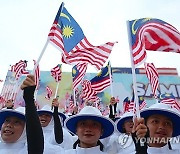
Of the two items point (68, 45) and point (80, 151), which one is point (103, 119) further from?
point (68, 45)

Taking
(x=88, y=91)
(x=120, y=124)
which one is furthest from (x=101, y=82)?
(x=120, y=124)

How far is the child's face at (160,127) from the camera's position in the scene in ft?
11.3

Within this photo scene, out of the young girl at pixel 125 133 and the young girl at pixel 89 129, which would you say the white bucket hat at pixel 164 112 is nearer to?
the young girl at pixel 89 129

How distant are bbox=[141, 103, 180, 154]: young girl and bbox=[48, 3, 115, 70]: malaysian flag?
263cm

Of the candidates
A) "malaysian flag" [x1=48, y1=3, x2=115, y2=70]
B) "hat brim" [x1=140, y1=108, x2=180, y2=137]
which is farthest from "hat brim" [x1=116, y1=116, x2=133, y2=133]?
"hat brim" [x1=140, y1=108, x2=180, y2=137]

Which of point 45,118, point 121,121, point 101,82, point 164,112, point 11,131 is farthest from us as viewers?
point 101,82

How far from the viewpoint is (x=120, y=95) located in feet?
80.6

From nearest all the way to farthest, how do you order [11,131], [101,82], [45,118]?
[11,131]
[45,118]
[101,82]

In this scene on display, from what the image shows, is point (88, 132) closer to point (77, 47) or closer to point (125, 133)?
point (125, 133)

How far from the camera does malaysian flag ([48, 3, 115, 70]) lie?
6074 millimetres

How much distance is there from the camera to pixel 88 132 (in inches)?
147

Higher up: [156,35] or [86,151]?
[156,35]

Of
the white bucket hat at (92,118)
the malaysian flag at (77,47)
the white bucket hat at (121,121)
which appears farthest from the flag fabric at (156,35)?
the malaysian flag at (77,47)

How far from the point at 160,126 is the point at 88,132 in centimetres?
79
